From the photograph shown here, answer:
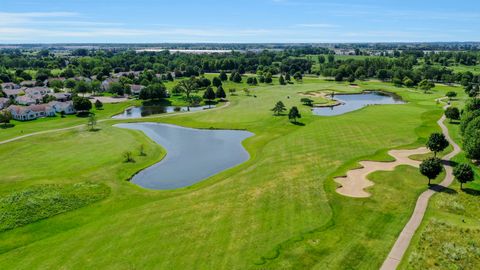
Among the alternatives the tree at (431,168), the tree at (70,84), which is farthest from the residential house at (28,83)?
the tree at (431,168)

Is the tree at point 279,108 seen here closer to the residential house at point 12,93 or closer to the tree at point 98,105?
the tree at point 98,105

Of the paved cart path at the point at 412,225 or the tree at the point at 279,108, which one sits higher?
the tree at the point at 279,108

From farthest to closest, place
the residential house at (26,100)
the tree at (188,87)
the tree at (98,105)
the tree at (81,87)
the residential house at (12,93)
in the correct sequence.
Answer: the tree at (81,87)
the tree at (188,87)
the residential house at (12,93)
the residential house at (26,100)
the tree at (98,105)

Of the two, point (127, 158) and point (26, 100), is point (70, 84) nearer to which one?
point (26, 100)

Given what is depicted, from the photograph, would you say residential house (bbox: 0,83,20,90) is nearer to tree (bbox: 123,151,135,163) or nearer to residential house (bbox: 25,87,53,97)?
residential house (bbox: 25,87,53,97)

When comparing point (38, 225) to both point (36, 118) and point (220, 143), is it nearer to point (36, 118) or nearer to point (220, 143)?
point (220, 143)

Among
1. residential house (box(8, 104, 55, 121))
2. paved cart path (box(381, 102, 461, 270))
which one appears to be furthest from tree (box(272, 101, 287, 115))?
residential house (box(8, 104, 55, 121))

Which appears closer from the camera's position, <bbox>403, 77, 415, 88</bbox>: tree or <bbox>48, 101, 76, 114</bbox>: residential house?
<bbox>48, 101, 76, 114</bbox>: residential house
